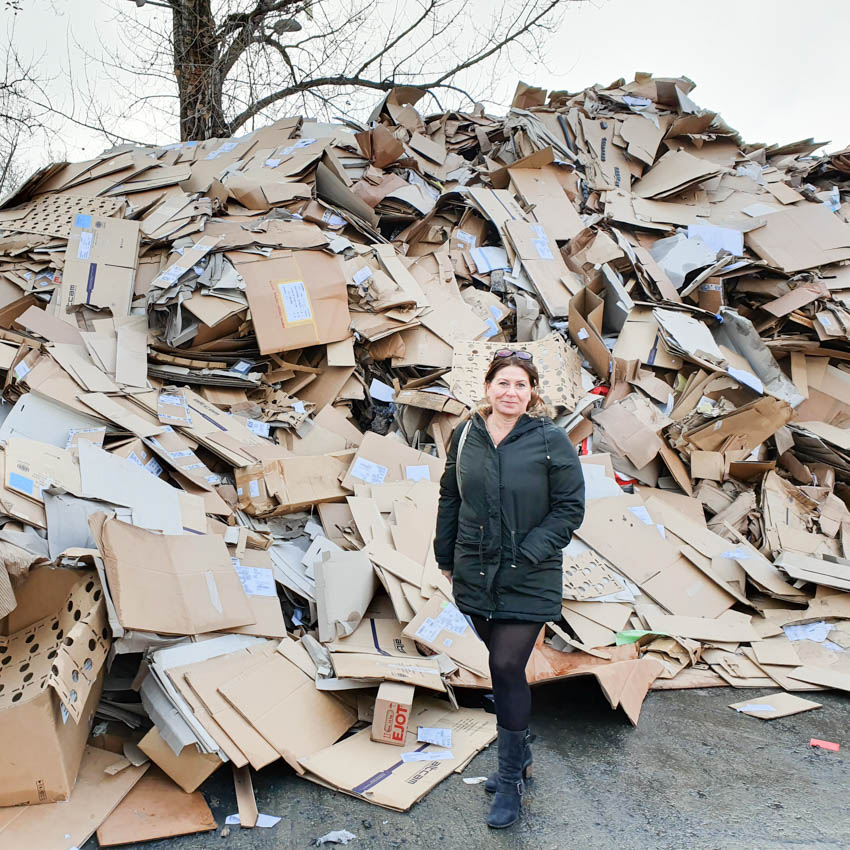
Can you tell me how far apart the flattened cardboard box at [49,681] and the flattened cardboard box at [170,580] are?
108 millimetres

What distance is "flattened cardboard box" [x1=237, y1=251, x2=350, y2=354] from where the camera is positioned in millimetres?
4727

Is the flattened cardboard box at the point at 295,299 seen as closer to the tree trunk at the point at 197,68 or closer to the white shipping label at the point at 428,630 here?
the white shipping label at the point at 428,630

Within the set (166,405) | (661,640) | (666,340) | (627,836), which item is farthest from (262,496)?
(666,340)

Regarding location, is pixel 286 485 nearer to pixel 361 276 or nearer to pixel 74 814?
pixel 361 276

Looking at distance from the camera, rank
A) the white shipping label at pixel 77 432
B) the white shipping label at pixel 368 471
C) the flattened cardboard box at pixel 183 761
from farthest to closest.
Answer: the white shipping label at pixel 368 471 < the white shipping label at pixel 77 432 < the flattened cardboard box at pixel 183 761

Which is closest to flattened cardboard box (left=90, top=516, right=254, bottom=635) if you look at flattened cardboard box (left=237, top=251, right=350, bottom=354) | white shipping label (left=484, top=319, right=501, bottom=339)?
flattened cardboard box (left=237, top=251, right=350, bottom=354)

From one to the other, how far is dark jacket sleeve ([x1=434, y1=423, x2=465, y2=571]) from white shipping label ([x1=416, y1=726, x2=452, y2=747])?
737 millimetres

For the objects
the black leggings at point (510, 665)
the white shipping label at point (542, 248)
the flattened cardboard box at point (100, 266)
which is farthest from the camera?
the white shipping label at point (542, 248)

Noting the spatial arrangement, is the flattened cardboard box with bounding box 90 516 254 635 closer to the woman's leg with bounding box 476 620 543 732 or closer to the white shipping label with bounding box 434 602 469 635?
the white shipping label with bounding box 434 602 469 635

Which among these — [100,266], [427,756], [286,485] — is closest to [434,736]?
[427,756]

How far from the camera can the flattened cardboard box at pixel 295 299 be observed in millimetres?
4727

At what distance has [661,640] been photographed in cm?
365

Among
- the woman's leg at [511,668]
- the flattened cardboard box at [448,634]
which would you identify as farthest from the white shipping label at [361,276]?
the woman's leg at [511,668]

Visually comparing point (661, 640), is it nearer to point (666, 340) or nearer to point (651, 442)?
point (651, 442)
